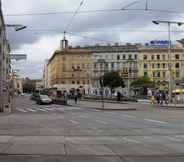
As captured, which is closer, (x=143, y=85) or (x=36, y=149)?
(x=36, y=149)

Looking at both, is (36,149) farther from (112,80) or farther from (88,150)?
(112,80)

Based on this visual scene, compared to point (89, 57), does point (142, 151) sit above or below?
below

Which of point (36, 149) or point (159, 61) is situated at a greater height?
point (159, 61)

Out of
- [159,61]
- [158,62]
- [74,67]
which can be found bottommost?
[74,67]

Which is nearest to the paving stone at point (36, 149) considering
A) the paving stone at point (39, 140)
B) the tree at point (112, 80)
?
the paving stone at point (39, 140)

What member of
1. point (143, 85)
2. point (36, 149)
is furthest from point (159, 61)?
point (36, 149)

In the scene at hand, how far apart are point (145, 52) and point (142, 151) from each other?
14700cm

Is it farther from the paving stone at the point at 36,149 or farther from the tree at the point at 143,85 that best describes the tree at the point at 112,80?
the paving stone at the point at 36,149

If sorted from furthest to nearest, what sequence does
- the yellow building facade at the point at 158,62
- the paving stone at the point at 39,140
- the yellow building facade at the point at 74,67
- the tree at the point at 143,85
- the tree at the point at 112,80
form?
the yellow building facade at the point at 74,67 → the yellow building facade at the point at 158,62 → the tree at the point at 112,80 → the tree at the point at 143,85 → the paving stone at the point at 39,140

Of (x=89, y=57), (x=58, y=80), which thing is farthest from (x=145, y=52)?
(x=58, y=80)

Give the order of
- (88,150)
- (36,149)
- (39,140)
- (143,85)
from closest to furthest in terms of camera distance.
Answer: (88,150), (36,149), (39,140), (143,85)

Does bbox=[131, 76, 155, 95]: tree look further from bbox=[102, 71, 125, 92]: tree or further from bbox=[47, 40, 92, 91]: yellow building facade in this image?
bbox=[47, 40, 92, 91]: yellow building facade

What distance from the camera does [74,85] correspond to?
16225 cm

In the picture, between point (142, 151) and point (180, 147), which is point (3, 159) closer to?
point (142, 151)
